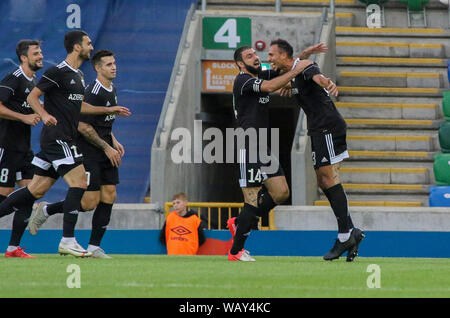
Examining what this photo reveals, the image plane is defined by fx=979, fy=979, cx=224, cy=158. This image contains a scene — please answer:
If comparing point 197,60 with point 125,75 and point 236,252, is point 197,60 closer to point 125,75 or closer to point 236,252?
point 125,75

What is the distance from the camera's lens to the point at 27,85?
10.4 m

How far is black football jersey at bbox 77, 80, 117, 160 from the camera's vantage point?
989cm

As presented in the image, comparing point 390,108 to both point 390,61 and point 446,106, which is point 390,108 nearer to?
point 446,106

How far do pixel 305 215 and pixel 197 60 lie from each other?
4325 mm

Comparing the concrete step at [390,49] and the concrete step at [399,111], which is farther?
the concrete step at [390,49]

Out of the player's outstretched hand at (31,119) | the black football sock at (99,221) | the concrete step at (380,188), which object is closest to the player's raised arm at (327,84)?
the black football sock at (99,221)

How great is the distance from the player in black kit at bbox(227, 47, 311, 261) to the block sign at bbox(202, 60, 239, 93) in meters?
7.49

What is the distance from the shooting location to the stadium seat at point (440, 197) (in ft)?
50.9

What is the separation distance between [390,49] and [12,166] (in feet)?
35.0

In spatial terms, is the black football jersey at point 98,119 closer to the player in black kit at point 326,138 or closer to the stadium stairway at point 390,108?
the player in black kit at point 326,138

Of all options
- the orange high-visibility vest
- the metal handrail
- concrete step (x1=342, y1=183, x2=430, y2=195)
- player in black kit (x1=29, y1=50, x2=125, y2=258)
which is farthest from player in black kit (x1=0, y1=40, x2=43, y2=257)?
concrete step (x1=342, y1=183, x2=430, y2=195)

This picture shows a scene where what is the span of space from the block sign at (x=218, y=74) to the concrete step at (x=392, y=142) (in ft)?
7.81
